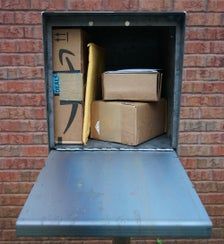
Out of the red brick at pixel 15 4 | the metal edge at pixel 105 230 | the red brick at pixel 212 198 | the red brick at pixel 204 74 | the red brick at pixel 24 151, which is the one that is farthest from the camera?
the red brick at pixel 212 198

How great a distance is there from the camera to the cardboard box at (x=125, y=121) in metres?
2.55

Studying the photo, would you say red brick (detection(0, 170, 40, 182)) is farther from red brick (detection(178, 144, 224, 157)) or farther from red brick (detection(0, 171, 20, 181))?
red brick (detection(178, 144, 224, 157))

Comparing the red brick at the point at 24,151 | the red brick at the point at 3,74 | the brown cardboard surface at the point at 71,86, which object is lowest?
the red brick at the point at 24,151

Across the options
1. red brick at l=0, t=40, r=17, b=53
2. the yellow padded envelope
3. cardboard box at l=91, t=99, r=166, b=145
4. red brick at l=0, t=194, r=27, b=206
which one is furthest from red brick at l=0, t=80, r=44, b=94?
red brick at l=0, t=194, r=27, b=206

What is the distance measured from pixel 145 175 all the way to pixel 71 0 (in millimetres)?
1249

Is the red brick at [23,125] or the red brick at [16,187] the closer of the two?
the red brick at [23,125]

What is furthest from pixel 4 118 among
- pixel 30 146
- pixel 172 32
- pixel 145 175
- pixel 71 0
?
pixel 172 32

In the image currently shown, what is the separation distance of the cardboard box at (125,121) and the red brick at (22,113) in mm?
411

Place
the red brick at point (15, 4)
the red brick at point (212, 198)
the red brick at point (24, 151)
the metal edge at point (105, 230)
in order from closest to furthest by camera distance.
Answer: the metal edge at point (105, 230) < the red brick at point (15, 4) < the red brick at point (24, 151) < the red brick at point (212, 198)

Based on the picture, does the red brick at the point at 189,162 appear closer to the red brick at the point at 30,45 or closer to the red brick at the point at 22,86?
the red brick at the point at 22,86

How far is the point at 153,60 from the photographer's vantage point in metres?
3.24

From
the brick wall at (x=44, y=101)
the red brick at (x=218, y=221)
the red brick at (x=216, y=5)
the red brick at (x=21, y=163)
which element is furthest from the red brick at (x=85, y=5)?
the red brick at (x=218, y=221)

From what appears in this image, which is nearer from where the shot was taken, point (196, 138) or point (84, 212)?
point (84, 212)

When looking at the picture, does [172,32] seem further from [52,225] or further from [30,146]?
[52,225]
